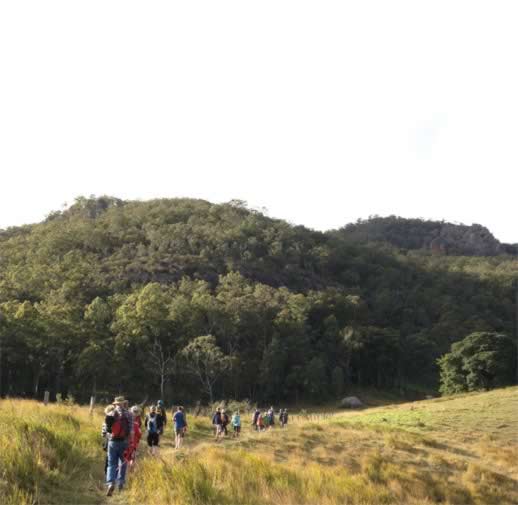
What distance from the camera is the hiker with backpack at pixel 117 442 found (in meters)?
8.30

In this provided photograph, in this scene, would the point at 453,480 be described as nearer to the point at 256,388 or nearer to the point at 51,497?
the point at 51,497

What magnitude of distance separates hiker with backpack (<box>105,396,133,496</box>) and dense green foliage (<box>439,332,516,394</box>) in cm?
4994

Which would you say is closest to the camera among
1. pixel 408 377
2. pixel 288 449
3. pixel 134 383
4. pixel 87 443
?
pixel 87 443

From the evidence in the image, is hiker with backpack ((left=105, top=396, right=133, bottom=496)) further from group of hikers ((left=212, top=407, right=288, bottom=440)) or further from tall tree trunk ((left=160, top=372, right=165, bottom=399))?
tall tree trunk ((left=160, top=372, right=165, bottom=399))

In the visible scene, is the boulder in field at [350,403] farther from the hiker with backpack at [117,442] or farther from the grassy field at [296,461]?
the hiker with backpack at [117,442]

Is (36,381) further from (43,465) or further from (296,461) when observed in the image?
(43,465)

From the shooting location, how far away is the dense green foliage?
52094mm

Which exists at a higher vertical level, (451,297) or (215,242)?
(215,242)

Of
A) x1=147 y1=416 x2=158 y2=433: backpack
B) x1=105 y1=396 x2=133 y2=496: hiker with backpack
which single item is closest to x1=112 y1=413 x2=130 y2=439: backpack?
x1=105 y1=396 x2=133 y2=496: hiker with backpack

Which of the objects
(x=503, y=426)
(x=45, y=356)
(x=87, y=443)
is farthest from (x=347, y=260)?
(x=87, y=443)

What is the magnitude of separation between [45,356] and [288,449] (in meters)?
44.4

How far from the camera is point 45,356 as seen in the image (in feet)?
188

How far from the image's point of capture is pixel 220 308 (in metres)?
68.5

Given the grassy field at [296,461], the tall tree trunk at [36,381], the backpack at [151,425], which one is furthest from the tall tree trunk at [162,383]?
the backpack at [151,425]
